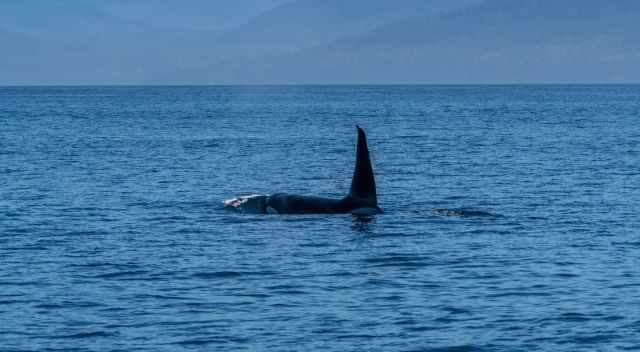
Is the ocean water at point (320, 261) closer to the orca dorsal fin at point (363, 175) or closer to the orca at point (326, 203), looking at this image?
the orca at point (326, 203)

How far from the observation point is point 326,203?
38875mm

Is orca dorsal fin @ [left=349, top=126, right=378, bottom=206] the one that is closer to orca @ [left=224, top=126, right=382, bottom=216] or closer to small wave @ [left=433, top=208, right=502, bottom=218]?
orca @ [left=224, top=126, right=382, bottom=216]

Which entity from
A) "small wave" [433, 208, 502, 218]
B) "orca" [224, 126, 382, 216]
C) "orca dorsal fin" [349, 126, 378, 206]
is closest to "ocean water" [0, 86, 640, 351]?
"small wave" [433, 208, 502, 218]

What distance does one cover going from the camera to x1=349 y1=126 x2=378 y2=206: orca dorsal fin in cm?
3622

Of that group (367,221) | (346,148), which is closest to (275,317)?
(367,221)

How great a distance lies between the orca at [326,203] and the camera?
37312mm

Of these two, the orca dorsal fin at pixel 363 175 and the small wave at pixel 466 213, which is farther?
the small wave at pixel 466 213

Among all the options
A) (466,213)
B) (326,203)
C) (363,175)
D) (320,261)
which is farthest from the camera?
(466,213)

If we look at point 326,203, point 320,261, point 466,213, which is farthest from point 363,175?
point 320,261

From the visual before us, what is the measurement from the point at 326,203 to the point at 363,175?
2769mm

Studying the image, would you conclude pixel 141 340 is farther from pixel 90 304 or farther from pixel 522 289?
pixel 522 289

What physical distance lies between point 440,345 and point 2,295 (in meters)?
10.2

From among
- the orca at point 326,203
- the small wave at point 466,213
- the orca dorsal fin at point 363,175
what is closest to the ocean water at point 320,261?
the small wave at point 466,213

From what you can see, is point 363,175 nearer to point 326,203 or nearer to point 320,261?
point 326,203
